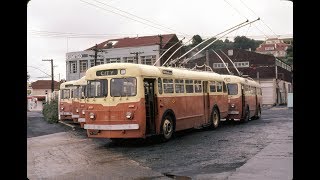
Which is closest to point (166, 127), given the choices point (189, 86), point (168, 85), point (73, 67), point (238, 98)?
point (168, 85)

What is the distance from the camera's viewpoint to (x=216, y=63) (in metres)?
68.7

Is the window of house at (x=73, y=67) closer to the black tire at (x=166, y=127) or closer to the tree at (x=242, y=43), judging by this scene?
the black tire at (x=166, y=127)

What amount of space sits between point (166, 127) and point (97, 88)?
2.79 m

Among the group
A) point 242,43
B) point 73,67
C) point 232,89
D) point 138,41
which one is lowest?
point 232,89

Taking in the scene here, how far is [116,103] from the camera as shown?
13500 millimetres

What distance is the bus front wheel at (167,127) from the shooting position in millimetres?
14445

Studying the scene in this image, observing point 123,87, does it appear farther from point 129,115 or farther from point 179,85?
point 179,85

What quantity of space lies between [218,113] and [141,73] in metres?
7.81

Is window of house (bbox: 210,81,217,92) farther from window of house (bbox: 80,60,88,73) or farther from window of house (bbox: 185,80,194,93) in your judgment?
window of house (bbox: 80,60,88,73)

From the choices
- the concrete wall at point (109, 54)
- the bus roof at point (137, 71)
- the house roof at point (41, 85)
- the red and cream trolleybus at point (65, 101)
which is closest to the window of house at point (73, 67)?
the concrete wall at point (109, 54)

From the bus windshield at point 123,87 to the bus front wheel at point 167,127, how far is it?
173 cm

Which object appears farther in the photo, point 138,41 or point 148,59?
point 138,41
